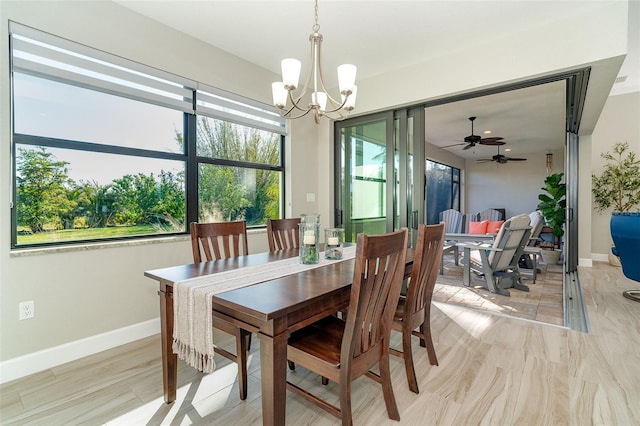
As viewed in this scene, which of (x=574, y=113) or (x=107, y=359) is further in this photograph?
(x=574, y=113)

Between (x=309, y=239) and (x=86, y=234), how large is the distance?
1806 millimetres

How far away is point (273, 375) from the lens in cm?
121

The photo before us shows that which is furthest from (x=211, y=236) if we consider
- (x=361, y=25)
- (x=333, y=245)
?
(x=361, y=25)

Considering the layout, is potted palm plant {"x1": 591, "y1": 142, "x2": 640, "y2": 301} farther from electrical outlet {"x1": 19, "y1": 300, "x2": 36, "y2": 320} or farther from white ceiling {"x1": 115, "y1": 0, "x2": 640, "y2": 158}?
electrical outlet {"x1": 19, "y1": 300, "x2": 36, "y2": 320}

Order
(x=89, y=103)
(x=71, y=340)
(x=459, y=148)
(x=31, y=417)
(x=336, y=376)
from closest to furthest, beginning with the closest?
(x=336, y=376), (x=31, y=417), (x=71, y=340), (x=89, y=103), (x=459, y=148)

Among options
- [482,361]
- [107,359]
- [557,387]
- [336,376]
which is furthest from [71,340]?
[557,387]

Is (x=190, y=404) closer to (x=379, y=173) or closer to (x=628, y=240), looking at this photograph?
(x=379, y=173)

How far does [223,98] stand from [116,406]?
274 cm

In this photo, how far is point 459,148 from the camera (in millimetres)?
8094

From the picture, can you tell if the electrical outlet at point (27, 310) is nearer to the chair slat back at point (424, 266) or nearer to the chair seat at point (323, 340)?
the chair seat at point (323, 340)

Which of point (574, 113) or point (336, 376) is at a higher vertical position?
point (574, 113)

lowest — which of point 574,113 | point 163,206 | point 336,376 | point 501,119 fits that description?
point 336,376

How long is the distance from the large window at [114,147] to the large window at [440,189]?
5.85m

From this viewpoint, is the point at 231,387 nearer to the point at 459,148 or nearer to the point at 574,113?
the point at 574,113
